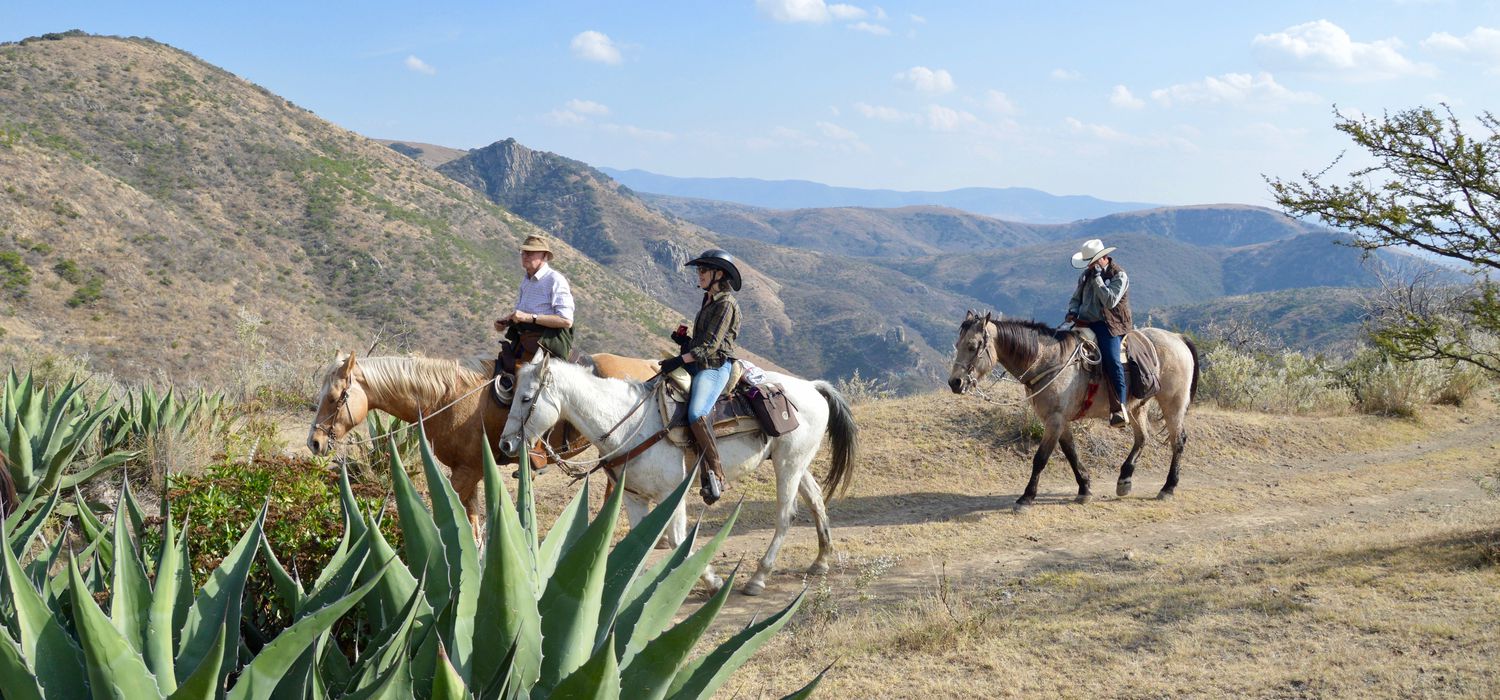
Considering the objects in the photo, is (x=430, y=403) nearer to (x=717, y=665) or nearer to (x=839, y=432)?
(x=839, y=432)

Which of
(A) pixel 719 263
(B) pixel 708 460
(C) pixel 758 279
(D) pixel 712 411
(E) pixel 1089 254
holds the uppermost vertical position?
(E) pixel 1089 254

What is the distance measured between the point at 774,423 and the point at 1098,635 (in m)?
2.33

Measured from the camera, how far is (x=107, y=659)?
1.52 meters

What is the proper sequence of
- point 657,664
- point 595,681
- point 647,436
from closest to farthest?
point 595,681 < point 657,664 < point 647,436

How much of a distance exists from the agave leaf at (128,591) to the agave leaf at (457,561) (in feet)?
1.98

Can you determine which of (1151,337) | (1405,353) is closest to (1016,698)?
(1405,353)

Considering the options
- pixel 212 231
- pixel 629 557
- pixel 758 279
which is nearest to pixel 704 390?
pixel 629 557

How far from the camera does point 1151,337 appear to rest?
9.15 meters

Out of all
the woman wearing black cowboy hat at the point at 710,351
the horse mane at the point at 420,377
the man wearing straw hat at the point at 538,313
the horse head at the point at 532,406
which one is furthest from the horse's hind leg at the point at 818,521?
the horse mane at the point at 420,377

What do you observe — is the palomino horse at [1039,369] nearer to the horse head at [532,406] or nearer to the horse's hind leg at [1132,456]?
the horse's hind leg at [1132,456]

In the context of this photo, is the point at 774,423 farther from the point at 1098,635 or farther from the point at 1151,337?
the point at 1151,337

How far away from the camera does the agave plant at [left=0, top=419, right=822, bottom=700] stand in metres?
1.60

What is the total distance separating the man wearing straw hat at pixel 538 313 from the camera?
643 centimetres

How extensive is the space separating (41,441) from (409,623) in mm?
5768
